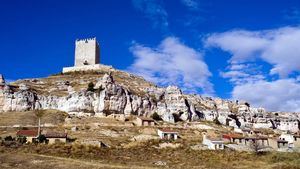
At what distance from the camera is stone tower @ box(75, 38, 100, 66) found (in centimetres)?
14038

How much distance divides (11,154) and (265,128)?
297 feet

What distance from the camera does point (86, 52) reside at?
14088cm

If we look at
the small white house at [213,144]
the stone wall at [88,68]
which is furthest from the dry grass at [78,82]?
the small white house at [213,144]

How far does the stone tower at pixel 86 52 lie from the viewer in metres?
140

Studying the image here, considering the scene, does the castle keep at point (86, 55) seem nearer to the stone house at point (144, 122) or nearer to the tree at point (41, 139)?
the stone house at point (144, 122)

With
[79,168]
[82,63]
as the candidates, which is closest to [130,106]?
[82,63]

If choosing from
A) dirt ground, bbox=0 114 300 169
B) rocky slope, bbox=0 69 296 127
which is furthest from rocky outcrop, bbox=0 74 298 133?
dirt ground, bbox=0 114 300 169

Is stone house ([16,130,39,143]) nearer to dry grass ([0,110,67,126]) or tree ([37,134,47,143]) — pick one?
tree ([37,134,47,143])

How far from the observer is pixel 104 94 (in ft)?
349

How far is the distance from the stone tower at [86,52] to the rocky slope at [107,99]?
8.76 metres

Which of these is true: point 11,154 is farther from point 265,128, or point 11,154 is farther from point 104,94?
point 265,128

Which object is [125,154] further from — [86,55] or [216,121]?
[86,55]

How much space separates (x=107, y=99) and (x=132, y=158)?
49.0 m

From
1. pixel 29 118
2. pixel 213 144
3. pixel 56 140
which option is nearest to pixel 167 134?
pixel 213 144
